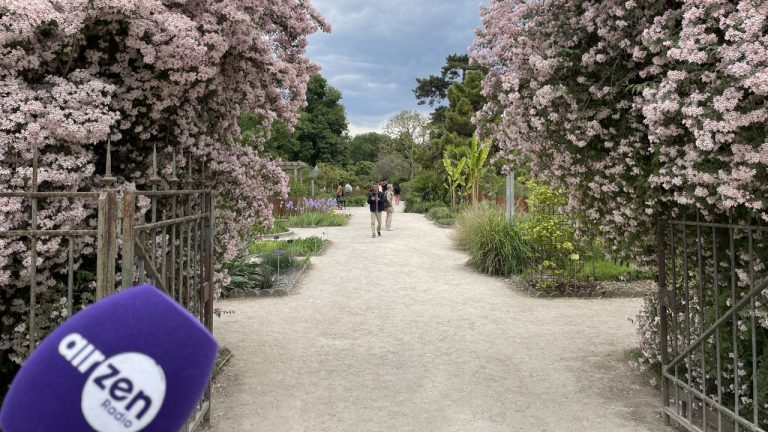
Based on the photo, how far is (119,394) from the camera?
3.31ft

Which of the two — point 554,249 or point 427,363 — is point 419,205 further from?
point 427,363

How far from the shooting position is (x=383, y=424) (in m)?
4.14

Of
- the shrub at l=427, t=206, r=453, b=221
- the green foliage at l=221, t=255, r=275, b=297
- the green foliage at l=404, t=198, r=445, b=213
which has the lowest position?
the green foliage at l=221, t=255, r=275, b=297

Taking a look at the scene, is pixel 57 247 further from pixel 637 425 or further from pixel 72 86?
pixel 637 425

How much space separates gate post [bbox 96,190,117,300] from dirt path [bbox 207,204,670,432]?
1745mm

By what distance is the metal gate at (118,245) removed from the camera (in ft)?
9.39

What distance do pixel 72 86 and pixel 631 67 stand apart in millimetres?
3523

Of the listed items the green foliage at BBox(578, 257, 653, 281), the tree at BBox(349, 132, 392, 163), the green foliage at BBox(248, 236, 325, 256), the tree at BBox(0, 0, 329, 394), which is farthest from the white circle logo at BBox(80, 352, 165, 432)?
the tree at BBox(349, 132, 392, 163)

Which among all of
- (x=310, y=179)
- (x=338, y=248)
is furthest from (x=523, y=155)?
(x=310, y=179)

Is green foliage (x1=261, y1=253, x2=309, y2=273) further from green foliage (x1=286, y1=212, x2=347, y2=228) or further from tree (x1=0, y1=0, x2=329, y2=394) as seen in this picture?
green foliage (x1=286, y1=212, x2=347, y2=228)

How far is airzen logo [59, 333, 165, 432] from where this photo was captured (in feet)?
3.30

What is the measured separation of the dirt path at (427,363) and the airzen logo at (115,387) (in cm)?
324

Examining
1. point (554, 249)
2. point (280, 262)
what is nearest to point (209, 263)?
point (554, 249)

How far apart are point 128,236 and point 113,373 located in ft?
6.89
